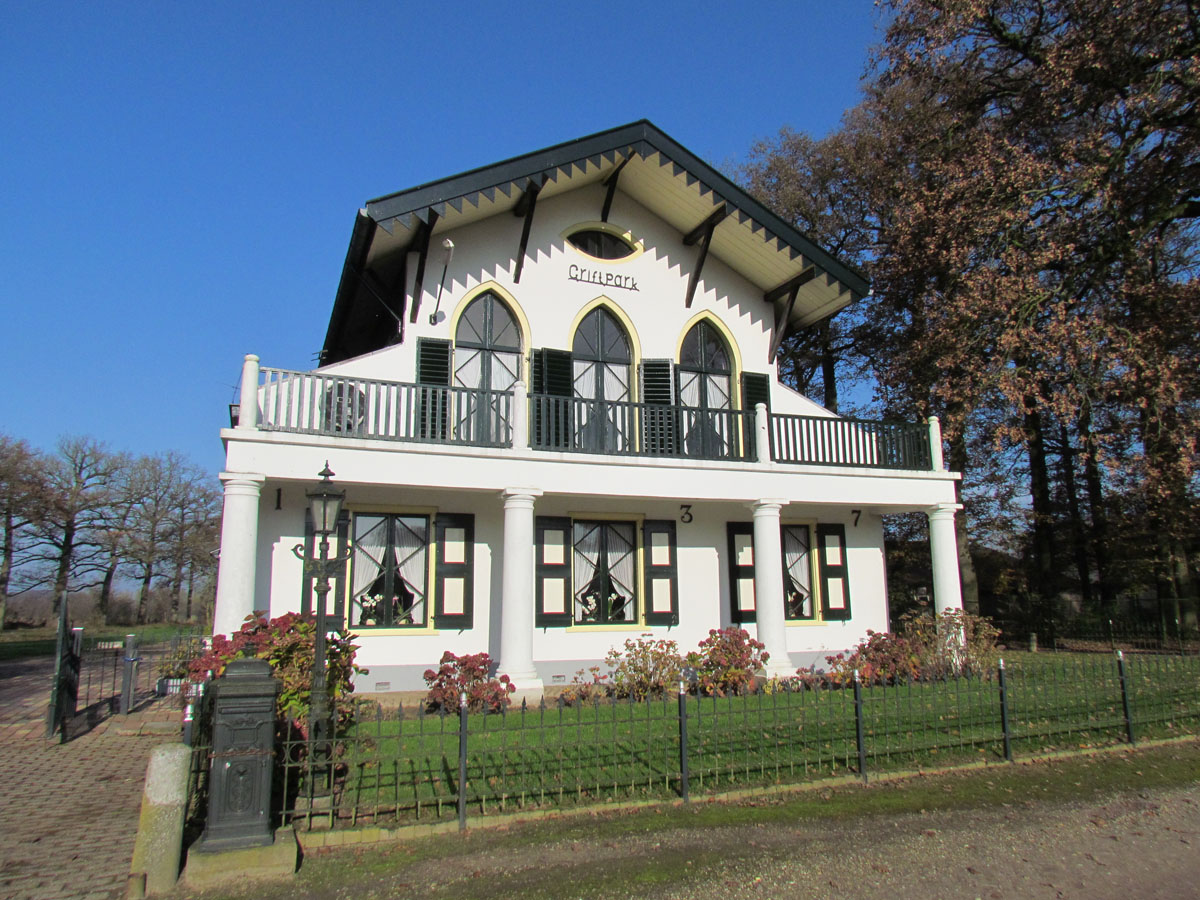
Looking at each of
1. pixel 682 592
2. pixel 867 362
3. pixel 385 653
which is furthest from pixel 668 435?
pixel 867 362

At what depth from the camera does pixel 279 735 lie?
7.19 meters

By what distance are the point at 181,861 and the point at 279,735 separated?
5.22ft

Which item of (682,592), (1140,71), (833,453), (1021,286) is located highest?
(1140,71)

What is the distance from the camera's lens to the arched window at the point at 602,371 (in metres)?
14.2

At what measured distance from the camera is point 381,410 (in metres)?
13.2

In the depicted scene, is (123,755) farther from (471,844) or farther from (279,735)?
(471,844)

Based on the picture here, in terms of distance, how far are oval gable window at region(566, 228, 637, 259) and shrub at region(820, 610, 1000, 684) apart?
8.57 metres

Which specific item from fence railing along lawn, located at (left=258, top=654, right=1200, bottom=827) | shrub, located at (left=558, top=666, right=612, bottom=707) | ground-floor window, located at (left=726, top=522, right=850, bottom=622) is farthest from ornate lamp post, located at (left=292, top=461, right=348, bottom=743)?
ground-floor window, located at (left=726, top=522, right=850, bottom=622)

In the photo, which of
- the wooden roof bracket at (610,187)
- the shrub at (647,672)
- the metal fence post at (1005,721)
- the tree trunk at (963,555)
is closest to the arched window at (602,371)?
the wooden roof bracket at (610,187)

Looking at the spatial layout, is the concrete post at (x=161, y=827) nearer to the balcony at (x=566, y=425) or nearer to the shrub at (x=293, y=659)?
the shrub at (x=293, y=659)

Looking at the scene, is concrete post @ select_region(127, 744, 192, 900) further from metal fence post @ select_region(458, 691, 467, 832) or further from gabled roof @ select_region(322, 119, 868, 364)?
gabled roof @ select_region(322, 119, 868, 364)

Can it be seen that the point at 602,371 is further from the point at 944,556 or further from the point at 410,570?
the point at 944,556

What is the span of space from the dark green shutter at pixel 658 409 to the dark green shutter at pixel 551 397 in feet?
4.63

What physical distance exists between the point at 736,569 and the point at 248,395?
9.17 meters
